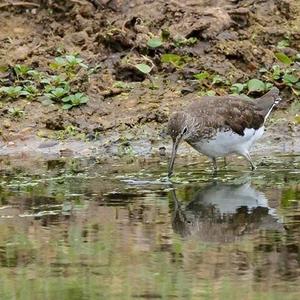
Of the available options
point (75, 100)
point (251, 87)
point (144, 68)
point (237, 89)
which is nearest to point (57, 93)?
point (75, 100)

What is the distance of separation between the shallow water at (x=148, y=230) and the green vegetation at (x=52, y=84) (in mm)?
1421

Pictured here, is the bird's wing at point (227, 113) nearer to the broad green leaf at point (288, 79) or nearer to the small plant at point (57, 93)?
the broad green leaf at point (288, 79)

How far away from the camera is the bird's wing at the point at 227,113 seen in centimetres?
1192

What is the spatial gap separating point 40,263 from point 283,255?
1755 mm

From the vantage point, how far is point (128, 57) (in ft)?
48.6

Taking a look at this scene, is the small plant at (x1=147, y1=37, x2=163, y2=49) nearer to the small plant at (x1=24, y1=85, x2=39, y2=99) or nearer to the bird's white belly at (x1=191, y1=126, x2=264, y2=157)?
the small plant at (x1=24, y1=85, x2=39, y2=99)

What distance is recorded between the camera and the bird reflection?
9211 mm

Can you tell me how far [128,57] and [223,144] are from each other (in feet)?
10.9

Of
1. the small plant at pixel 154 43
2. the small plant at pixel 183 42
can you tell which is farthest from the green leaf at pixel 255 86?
the small plant at pixel 154 43

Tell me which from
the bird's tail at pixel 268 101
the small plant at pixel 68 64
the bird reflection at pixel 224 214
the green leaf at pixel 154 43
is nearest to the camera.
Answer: the bird reflection at pixel 224 214

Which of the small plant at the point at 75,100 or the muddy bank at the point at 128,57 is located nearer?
the muddy bank at the point at 128,57

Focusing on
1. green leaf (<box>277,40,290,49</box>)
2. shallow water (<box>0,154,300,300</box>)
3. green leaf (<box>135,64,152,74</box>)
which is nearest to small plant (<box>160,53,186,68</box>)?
green leaf (<box>135,64,152,74</box>)

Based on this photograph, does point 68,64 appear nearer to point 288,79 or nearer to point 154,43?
Result: point 154,43

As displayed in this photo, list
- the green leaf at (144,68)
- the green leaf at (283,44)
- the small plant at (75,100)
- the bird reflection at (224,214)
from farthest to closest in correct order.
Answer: the green leaf at (283,44)
the green leaf at (144,68)
the small plant at (75,100)
the bird reflection at (224,214)
